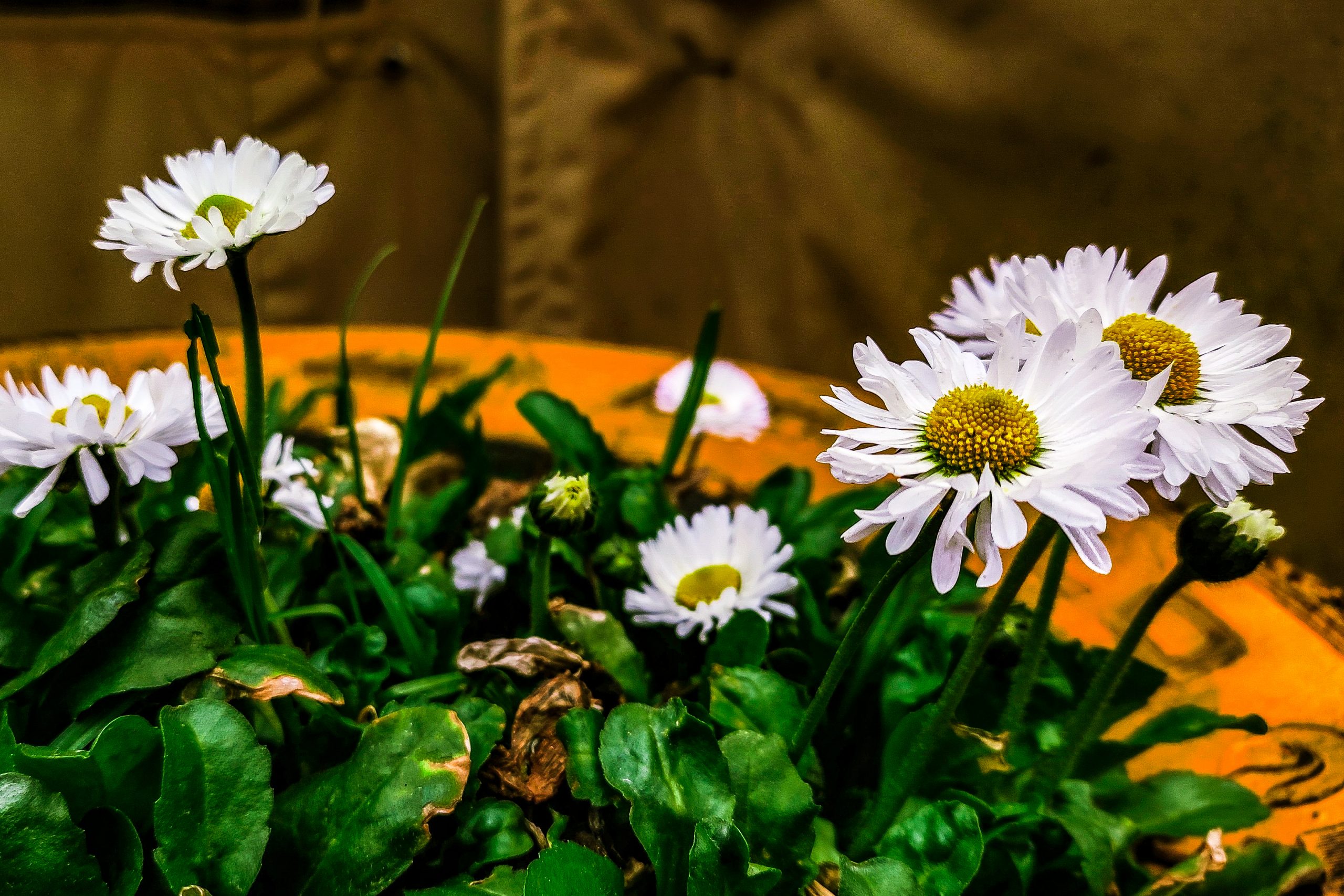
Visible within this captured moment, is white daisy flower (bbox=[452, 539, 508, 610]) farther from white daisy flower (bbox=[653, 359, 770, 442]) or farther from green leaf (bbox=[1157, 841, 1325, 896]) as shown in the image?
green leaf (bbox=[1157, 841, 1325, 896])

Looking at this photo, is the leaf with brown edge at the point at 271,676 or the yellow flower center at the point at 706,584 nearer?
the leaf with brown edge at the point at 271,676

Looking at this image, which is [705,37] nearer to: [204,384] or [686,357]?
[686,357]

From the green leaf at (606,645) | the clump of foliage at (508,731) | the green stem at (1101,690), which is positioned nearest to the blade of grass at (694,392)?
the clump of foliage at (508,731)

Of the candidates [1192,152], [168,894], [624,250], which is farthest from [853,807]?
[624,250]

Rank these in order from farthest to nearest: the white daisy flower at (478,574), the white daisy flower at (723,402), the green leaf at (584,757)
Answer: the white daisy flower at (723,402) < the white daisy flower at (478,574) < the green leaf at (584,757)

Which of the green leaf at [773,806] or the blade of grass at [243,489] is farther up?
the blade of grass at [243,489]

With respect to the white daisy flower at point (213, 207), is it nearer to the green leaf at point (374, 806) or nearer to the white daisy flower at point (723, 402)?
the green leaf at point (374, 806)

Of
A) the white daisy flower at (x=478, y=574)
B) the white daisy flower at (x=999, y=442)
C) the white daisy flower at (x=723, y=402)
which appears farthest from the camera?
the white daisy flower at (x=723, y=402)

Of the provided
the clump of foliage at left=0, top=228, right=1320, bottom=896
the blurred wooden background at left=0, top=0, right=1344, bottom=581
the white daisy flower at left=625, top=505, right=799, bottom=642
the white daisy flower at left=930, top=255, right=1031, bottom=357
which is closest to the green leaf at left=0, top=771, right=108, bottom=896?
the clump of foliage at left=0, top=228, right=1320, bottom=896
